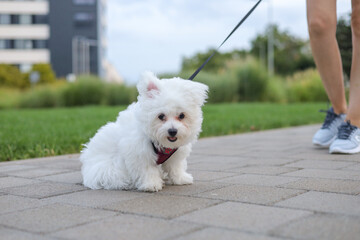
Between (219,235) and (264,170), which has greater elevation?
(219,235)

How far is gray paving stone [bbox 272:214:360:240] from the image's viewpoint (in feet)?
5.91

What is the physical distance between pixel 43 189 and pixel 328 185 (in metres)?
1.83

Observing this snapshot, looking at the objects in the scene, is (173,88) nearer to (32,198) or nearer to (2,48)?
(32,198)

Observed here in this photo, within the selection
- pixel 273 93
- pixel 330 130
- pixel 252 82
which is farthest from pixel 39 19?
pixel 330 130

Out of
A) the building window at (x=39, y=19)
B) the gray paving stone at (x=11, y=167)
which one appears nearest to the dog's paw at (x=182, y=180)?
the gray paving stone at (x=11, y=167)

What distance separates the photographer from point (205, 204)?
8.11ft

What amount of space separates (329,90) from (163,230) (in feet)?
10.3

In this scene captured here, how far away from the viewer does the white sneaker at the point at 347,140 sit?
4.30m

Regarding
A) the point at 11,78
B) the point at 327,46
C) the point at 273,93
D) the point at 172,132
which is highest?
the point at 327,46

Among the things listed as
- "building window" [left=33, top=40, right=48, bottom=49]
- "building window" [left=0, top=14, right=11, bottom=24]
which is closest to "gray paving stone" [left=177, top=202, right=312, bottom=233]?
"building window" [left=33, top=40, right=48, bottom=49]

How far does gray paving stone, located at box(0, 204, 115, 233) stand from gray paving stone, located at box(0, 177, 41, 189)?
0.83 meters

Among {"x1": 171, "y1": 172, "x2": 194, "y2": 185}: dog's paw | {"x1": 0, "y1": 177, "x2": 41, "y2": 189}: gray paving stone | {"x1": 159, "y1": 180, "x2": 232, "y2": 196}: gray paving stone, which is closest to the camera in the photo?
{"x1": 159, "y1": 180, "x2": 232, "y2": 196}: gray paving stone

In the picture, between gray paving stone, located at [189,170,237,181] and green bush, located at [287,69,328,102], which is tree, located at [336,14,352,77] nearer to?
green bush, located at [287,69,328,102]

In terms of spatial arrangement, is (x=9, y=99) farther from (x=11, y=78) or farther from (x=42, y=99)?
(x=11, y=78)
